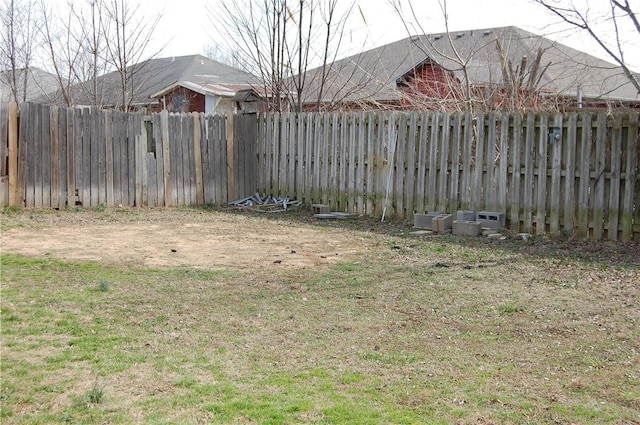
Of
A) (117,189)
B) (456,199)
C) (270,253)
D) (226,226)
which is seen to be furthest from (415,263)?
(117,189)

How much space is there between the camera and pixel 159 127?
1271 centimetres

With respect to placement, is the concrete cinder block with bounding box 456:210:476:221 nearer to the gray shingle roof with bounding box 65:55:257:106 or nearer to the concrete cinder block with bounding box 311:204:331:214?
the concrete cinder block with bounding box 311:204:331:214

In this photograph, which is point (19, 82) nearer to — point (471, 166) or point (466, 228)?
point (471, 166)

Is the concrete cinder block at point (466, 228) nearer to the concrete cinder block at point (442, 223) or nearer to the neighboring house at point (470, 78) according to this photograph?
the concrete cinder block at point (442, 223)

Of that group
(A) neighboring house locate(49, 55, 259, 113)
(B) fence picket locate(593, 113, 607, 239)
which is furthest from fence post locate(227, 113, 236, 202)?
(A) neighboring house locate(49, 55, 259, 113)

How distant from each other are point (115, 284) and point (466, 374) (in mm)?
3385

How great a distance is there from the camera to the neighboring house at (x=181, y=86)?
88.9 ft

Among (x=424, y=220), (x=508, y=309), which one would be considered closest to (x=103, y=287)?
(x=508, y=309)

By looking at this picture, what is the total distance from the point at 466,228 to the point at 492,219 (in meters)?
0.47

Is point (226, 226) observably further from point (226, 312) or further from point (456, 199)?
point (226, 312)

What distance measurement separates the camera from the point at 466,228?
958 centimetres

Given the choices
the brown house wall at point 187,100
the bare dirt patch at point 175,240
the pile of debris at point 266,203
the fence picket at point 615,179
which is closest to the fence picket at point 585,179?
the fence picket at point 615,179

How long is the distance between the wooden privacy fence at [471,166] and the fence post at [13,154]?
4627mm

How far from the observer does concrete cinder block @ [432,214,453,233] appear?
984 cm
